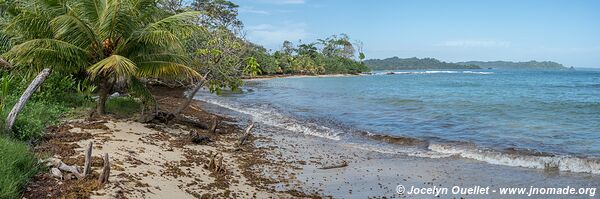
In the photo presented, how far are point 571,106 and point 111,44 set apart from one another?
905 inches

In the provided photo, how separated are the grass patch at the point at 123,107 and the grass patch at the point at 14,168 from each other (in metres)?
5.97

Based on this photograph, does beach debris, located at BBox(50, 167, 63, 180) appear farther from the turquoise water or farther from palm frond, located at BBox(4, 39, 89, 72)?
the turquoise water

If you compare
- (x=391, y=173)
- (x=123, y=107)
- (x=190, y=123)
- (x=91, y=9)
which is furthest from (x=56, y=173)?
(x=123, y=107)

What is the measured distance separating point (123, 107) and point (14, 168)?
8168 millimetres

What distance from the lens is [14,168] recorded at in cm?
542

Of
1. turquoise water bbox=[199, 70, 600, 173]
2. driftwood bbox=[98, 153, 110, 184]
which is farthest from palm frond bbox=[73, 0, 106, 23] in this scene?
turquoise water bbox=[199, 70, 600, 173]

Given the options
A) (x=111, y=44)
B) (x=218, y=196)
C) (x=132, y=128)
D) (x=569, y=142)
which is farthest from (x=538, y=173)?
(x=111, y=44)

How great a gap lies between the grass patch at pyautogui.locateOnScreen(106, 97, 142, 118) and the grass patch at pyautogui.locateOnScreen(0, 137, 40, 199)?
19.6 ft

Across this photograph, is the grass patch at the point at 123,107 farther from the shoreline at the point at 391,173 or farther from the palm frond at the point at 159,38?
the shoreline at the point at 391,173

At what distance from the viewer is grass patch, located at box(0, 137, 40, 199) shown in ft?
15.9

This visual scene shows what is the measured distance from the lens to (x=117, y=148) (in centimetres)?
809

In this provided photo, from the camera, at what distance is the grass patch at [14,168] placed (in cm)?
484

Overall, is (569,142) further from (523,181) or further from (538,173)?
(523,181)

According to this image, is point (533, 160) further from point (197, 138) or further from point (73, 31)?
point (73, 31)
